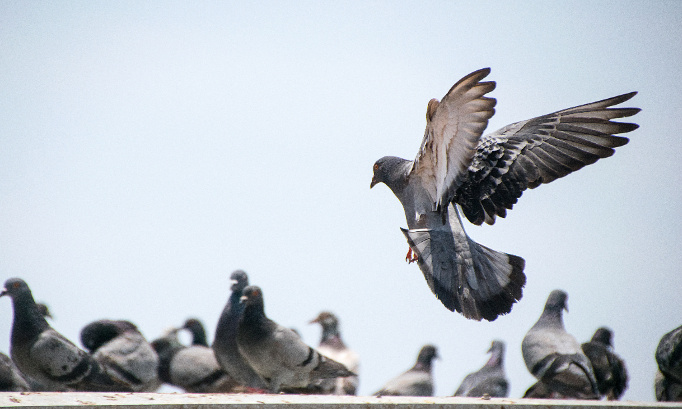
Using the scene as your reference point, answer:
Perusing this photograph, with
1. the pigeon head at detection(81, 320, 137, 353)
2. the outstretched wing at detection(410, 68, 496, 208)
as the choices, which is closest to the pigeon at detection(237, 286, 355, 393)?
the pigeon head at detection(81, 320, 137, 353)

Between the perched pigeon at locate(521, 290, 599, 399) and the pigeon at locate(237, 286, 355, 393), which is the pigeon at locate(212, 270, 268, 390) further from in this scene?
the perched pigeon at locate(521, 290, 599, 399)

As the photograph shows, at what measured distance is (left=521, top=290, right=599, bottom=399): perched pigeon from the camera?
6891 mm

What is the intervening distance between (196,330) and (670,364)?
6274 mm

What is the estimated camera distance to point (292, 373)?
7.29 m

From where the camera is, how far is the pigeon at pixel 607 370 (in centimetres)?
754

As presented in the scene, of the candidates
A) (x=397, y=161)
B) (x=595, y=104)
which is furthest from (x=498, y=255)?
(x=595, y=104)

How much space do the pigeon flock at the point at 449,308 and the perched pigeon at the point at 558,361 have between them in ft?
0.04

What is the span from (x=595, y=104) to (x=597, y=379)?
3.23 meters

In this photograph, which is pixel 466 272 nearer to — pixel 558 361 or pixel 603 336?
pixel 558 361

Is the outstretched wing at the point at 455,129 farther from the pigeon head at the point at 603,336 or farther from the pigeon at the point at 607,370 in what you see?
the pigeon head at the point at 603,336

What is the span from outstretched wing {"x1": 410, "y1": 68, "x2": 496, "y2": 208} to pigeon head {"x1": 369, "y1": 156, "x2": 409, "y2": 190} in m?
0.52

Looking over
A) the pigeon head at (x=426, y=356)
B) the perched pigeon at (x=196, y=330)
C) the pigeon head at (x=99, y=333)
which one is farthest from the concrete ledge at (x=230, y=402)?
the perched pigeon at (x=196, y=330)

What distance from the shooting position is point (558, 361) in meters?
7.04

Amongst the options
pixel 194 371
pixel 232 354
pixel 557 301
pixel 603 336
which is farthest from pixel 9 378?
pixel 603 336
